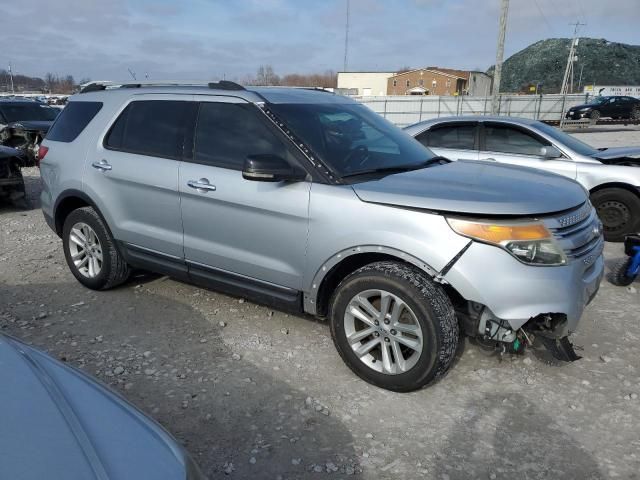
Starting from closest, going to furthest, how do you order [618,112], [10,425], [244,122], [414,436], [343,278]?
1. [10,425]
2. [414,436]
3. [343,278]
4. [244,122]
5. [618,112]

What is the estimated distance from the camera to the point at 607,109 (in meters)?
31.4

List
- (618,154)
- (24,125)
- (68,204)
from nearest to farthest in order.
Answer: (68,204) → (618,154) → (24,125)

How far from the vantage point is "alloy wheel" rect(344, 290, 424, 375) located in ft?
10.2

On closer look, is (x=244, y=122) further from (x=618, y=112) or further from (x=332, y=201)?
(x=618, y=112)

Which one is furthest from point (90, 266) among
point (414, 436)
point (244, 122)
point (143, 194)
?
point (414, 436)

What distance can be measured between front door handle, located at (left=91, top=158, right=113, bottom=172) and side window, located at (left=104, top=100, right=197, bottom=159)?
14 centimetres

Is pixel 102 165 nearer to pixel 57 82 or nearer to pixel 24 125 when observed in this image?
pixel 24 125

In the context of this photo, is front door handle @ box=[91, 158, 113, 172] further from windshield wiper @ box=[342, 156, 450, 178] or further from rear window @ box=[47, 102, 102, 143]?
windshield wiper @ box=[342, 156, 450, 178]

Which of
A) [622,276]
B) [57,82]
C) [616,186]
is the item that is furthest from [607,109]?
[57,82]

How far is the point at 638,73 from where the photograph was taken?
128 metres

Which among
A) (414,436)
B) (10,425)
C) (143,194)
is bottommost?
(414,436)

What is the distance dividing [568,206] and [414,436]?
1.62 meters

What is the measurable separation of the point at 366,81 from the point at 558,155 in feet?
265

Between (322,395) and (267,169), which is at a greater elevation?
(267,169)
